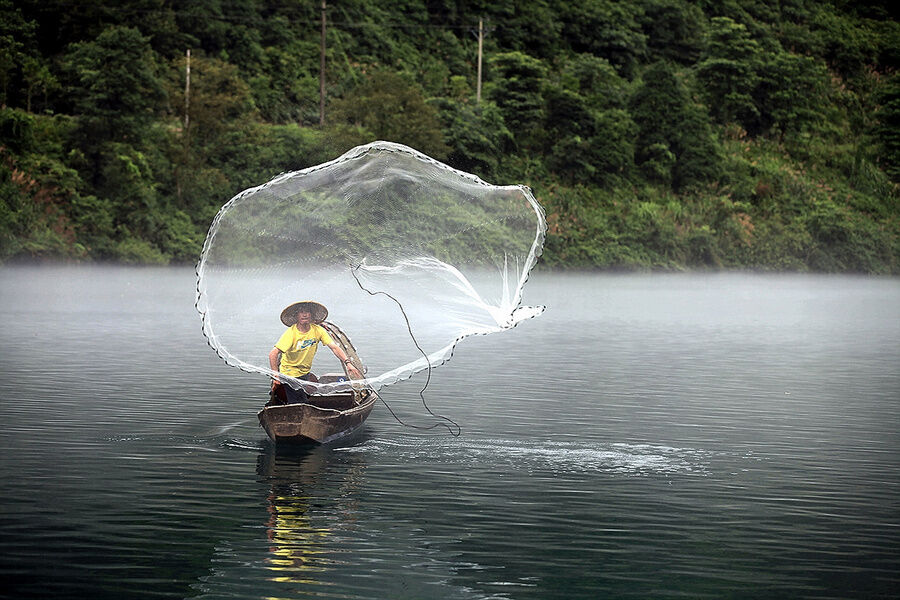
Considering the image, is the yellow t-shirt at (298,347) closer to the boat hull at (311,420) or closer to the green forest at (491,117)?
the boat hull at (311,420)

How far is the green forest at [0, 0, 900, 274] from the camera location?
59125 millimetres

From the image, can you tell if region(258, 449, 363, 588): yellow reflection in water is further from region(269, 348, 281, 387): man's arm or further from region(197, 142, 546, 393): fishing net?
region(269, 348, 281, 387): man's arm

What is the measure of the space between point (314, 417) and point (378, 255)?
2356 mm

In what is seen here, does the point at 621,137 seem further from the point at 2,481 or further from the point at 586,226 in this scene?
the point at 2,481

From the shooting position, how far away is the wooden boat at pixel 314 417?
15.8 meters

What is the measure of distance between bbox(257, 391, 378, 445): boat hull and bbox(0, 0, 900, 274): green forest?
136ft

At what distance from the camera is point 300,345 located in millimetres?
16672

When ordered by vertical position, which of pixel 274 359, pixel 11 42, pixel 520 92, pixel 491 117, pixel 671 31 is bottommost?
pixel 274 359

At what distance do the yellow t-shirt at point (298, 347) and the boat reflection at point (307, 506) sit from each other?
3.63 ft

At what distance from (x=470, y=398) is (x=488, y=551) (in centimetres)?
1012

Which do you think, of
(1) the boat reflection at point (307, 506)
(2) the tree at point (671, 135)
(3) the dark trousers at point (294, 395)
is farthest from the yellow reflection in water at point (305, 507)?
(2) the tree at point (671, 135)

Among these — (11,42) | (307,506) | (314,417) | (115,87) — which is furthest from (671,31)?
(307,506)

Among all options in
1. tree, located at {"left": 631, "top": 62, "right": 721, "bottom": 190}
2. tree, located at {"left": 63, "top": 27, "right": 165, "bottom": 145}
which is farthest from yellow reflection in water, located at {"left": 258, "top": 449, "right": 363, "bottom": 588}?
tree, located at {"left": 631, "top": 62, "right": 721, "bottom": 190}

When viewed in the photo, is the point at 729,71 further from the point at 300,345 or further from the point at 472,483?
Answer: the point at 472,483
